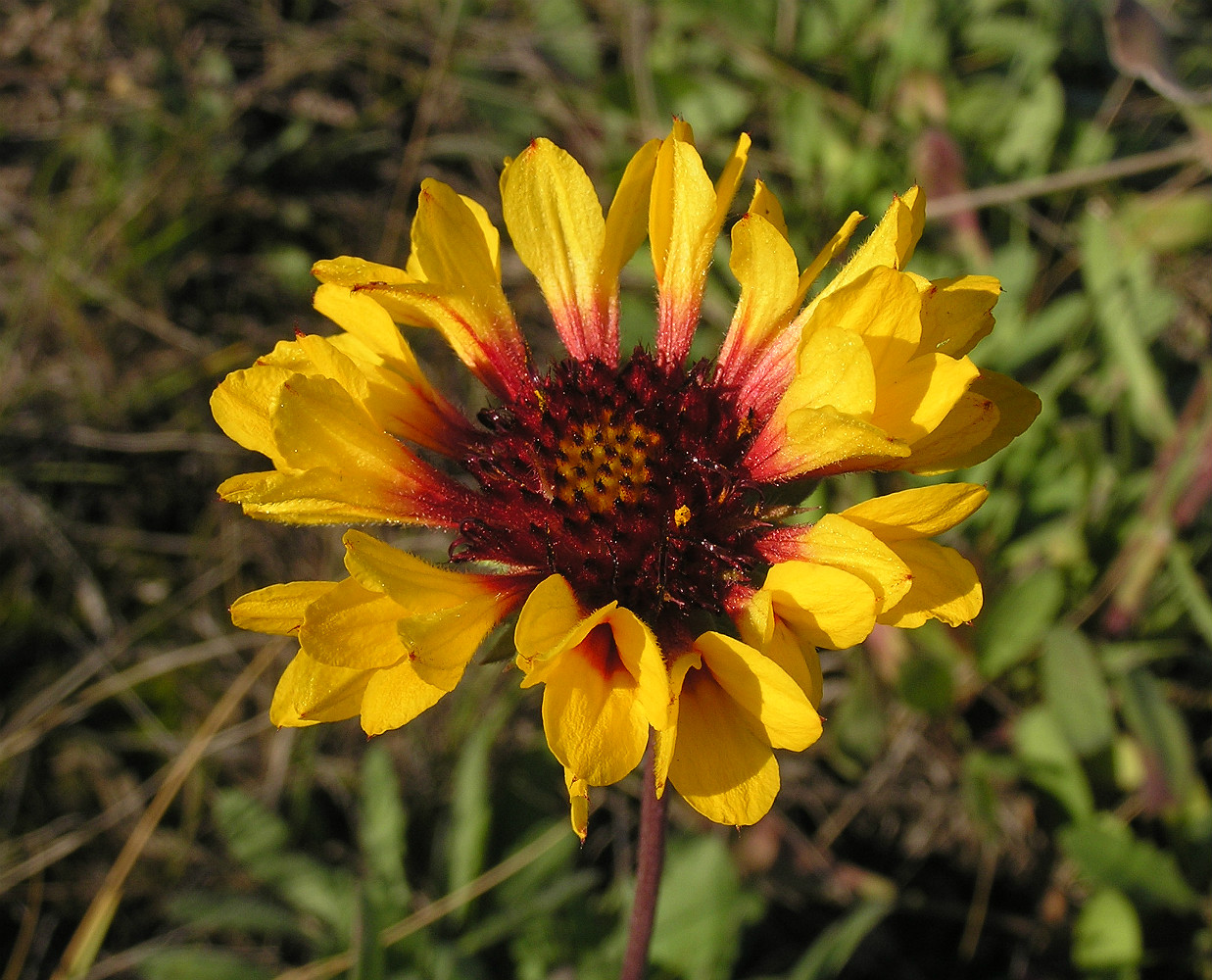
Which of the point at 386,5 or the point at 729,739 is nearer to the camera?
the point at 729,739

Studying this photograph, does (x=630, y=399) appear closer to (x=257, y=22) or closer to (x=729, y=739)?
(x=729, y=739)

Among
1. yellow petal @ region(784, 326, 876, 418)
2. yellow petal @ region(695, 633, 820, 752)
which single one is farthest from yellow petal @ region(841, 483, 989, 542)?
yellow petal @ region(695, 633, 820, 752)

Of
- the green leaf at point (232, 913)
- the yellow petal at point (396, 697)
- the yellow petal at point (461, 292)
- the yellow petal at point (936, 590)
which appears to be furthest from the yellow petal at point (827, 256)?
the green leaf at point (232, 913)

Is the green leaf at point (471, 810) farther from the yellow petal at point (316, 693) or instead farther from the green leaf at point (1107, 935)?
the green leaf at point (1107, 935)

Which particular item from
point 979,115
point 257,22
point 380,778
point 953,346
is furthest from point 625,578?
point 257,22

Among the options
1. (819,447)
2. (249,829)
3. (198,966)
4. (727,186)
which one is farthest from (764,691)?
(249,829)

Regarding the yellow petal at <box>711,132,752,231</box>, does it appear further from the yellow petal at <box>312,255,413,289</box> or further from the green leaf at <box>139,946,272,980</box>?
the green leaf at <box>139,946,272,980</box>

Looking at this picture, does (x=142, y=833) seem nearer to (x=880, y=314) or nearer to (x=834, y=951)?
(x=834, y=951)
